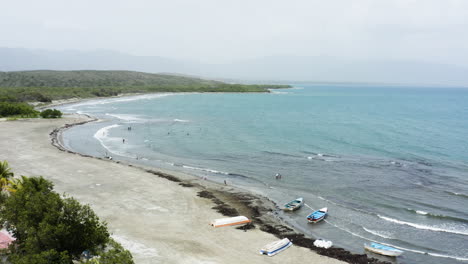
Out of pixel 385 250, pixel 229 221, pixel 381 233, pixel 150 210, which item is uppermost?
pixel 229 221

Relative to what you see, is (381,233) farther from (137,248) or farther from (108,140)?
(108,140)

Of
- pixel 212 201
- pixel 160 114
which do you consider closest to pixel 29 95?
pixel 160 114

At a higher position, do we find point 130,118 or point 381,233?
point 130,118

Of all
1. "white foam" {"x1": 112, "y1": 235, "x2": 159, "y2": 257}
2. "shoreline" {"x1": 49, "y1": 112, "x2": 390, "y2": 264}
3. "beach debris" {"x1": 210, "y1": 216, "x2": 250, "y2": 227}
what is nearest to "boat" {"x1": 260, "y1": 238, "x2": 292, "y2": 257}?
"shoreline" {"x1": 49, "y1": 112, "x2": 390, "y2": 264}

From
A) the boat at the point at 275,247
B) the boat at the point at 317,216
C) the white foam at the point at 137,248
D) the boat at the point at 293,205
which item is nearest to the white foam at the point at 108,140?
the boat at the point at 293,205

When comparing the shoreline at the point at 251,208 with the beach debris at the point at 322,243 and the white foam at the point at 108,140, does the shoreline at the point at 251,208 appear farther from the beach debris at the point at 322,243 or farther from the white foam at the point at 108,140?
the white foam at the point at 108,140

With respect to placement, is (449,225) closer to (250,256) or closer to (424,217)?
(424,217)

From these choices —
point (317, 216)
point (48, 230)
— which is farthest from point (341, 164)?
point (48, 230)
